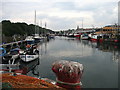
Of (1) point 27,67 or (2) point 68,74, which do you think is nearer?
(2) point 68,74

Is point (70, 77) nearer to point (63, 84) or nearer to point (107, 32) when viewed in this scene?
point (63, 84)

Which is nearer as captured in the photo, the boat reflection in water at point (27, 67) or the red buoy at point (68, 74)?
the red buoy at point (68, 74)

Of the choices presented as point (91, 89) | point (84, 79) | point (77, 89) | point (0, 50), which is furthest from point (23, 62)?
point (77, 89)

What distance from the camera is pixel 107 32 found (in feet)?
222

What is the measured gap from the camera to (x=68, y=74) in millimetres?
6855

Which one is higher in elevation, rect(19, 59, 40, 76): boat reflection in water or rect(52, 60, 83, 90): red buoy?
rect(52, 60, 83, 90): red buoy

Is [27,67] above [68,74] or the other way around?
the other way around

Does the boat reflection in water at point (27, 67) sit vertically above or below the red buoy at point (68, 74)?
below

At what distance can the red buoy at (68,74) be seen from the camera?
6.85 metres

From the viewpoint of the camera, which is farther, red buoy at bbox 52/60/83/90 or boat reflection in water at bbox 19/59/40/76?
boat reflection in water at bbox 19/59/40/76

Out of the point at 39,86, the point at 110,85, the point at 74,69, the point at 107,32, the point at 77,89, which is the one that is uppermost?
the point at 107,32

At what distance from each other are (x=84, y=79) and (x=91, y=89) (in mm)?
2429

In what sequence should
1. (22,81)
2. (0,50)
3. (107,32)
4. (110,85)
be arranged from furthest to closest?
(107,32), (0,50), (110,85), (22,81)

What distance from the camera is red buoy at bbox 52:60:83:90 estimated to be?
6.85 m
